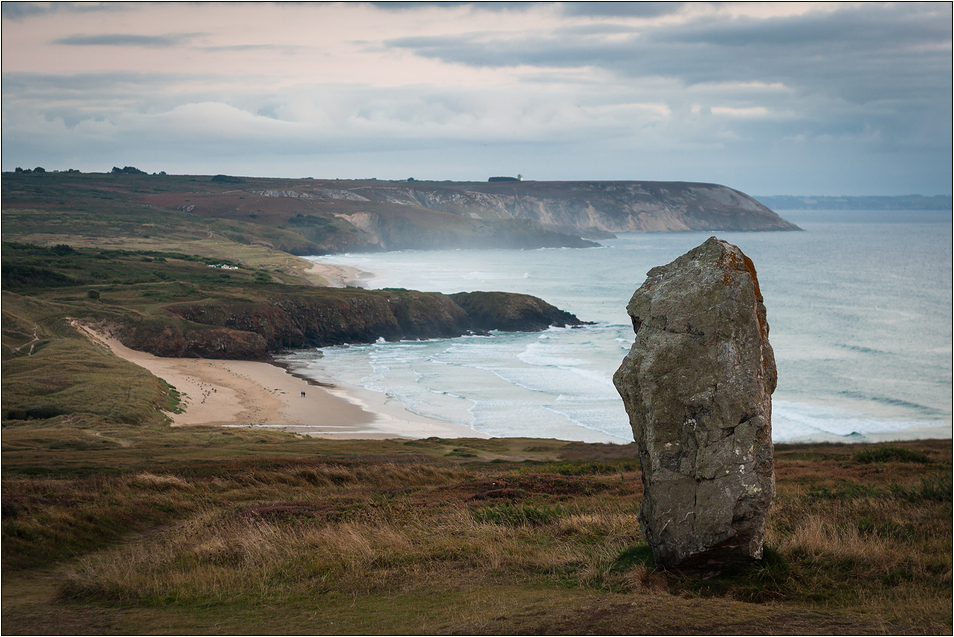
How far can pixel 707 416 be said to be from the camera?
8.61m

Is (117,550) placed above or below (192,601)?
below

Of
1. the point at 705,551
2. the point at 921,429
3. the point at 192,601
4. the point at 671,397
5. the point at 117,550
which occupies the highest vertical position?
the point at 671,397

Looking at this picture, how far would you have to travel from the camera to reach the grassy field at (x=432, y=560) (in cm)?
757

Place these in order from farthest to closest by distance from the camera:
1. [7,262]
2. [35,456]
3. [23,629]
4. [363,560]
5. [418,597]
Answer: [7,262] → [35,456] → [363,560] → [418,597] → [23,629]

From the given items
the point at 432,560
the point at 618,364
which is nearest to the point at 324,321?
the point at 618,364

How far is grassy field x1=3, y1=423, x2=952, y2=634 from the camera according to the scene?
7.57 meters

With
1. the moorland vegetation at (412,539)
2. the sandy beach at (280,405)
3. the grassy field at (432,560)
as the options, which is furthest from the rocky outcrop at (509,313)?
the grassy field at (432,560)

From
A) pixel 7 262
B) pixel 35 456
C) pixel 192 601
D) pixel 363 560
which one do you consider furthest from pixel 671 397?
pixel 7 262

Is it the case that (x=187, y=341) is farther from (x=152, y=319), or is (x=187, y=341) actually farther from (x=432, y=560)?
(x=432, y=560)

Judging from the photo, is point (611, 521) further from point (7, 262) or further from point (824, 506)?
point (7, 262)

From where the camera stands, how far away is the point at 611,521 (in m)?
12.0

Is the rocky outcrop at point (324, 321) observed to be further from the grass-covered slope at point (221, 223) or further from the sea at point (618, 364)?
the grass-covered slope at point (221, 223)

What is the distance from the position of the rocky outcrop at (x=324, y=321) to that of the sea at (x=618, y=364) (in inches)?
98.6

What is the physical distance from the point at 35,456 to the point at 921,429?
131 ft
